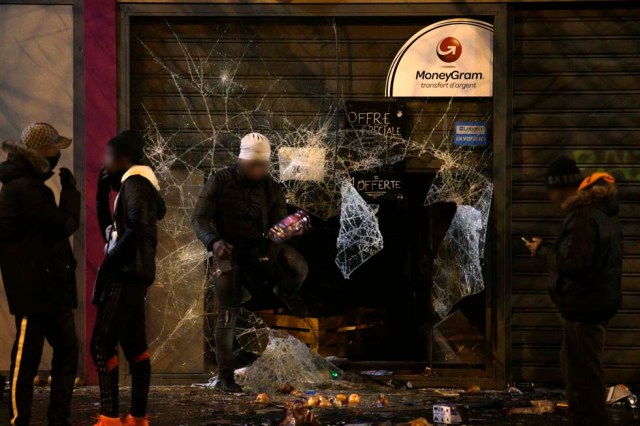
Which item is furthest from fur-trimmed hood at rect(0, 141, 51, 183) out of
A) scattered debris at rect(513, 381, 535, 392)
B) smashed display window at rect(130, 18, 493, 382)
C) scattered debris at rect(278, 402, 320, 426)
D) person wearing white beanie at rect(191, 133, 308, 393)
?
scattered debris at rect(513, 381, 535, 392)

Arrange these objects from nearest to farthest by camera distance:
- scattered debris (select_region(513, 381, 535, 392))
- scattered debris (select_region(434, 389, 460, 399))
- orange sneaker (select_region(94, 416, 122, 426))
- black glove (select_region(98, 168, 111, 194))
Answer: orange sneaker (select_region(94, 416, 122, 426)) < black glove (select_region(98, 168, 111, 194)) < scattered debris (select_region(434, 389, 460, 399)) < scattered debris (select_region(513, 381, 535, 392))

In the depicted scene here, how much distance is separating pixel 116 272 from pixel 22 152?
99 cm

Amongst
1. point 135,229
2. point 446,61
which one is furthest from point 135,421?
point 446,61

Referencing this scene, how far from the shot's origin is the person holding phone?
621 centimetres

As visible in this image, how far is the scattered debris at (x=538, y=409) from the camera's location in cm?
782

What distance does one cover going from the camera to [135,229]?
21.5 feet

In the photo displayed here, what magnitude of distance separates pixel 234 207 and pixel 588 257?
327 cm

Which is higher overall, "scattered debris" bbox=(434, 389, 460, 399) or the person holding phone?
the person holding phone

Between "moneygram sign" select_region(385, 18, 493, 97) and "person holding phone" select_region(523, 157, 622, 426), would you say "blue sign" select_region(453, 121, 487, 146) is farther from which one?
"person holding phone" select_region(523, 157, 622, 426)

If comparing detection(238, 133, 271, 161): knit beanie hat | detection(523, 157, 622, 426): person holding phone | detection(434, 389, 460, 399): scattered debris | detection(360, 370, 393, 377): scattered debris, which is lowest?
detection(434, 389, 460, 399): scattered debris

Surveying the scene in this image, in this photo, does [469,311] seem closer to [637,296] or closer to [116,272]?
[637,296]

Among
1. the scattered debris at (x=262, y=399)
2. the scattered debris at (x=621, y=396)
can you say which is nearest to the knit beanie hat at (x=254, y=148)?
the scattered debris at (x=262, y=399)

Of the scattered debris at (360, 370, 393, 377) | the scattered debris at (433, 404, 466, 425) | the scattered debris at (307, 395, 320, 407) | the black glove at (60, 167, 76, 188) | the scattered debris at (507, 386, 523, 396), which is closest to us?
the black glove at (60, 167, 76, 188)

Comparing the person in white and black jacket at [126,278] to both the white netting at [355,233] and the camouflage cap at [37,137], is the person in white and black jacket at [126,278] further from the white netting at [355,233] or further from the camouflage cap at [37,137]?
the white netting at [355,233]
